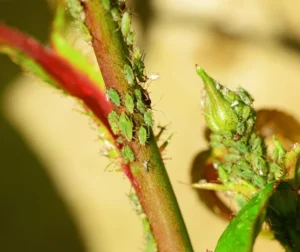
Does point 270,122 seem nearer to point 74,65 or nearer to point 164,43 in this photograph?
point 74,65

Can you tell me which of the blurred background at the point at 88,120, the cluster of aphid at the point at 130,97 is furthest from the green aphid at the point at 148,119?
the blurred background at the point at 88,120

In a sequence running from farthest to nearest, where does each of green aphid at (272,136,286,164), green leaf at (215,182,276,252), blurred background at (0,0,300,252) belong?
blurred background at (0,0,300,252), green aphid at (272,136,286,164), green leaf at (215,182,276,252)

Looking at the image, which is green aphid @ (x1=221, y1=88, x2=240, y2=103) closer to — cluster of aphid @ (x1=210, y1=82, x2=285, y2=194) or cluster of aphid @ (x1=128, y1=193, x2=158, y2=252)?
cluster of aphid @ (x1=210, y1=82, x2=285, y2=194)

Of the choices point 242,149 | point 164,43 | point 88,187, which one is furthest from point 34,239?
point 242,149

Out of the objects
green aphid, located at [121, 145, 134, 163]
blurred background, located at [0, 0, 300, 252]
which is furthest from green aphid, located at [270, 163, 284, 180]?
blurred background, located at [0, 0, 300, 252]

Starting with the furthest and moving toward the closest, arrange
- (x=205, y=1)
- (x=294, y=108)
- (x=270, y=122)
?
(x=205, y=1)
(x=294, y=108)
(x=270, y=122)

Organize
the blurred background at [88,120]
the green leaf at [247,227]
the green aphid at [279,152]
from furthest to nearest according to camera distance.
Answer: the blurred background at [88,120] < the green aphid at [279,152] < the green leaf at [247,227]

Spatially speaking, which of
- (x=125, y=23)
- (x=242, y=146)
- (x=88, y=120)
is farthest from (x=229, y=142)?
(x=88, y=120)

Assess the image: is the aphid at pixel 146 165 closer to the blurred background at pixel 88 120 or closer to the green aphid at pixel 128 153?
the green aphid at pixel 128 153
